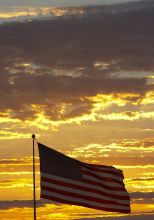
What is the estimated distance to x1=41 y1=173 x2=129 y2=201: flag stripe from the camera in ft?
236

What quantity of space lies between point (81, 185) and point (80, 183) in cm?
14

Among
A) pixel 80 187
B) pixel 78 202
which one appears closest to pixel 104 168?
pixel 80 187

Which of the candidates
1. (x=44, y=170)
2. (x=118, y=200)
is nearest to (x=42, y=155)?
(x=44, y=170)

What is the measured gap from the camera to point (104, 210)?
73312mm

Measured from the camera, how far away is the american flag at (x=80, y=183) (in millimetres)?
71812

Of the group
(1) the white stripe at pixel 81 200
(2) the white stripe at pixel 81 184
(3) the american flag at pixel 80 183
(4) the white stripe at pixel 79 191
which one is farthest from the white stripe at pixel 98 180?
(1) the white stripe at pixel 81 200

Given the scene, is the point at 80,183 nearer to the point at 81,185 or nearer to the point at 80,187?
the point at 81,185

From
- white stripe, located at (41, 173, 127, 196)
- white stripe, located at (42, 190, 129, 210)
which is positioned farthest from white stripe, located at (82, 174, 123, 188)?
white stripe, located at (42, 190, 129, 210)

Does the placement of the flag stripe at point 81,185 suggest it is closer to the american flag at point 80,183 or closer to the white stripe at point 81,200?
the american flag at point 80,183

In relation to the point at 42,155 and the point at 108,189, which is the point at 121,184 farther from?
the point at 42,155

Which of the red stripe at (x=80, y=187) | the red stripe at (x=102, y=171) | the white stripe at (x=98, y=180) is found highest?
the red stripe at (x=102, y=171)

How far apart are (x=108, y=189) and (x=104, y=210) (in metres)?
1.68

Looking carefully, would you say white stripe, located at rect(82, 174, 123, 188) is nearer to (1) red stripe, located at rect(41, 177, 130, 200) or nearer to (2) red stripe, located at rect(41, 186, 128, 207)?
(1) red stripe, located at rect(41, 177, 130, 200)

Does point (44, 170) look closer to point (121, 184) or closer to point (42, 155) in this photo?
point (42, 155)
